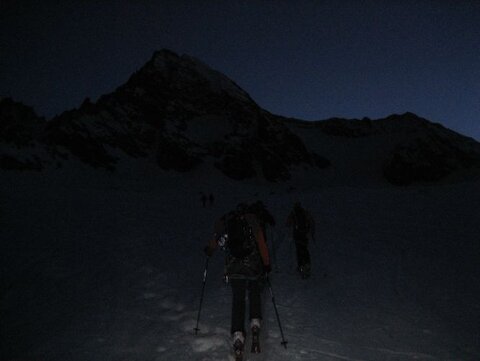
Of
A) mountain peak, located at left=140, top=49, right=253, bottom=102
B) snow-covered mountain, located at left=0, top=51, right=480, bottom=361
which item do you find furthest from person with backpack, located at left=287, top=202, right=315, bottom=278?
mountain peak, located at left=140, top=49, right=253, bottom=102

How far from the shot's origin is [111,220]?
1634 centimetres

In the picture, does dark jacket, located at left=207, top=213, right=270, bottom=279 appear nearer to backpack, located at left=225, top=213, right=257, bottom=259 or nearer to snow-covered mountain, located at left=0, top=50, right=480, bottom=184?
backpack, located at left=225, top=213, right=257, bottom=259

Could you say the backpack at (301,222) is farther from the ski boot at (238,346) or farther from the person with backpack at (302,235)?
the ski boot at (238,346)

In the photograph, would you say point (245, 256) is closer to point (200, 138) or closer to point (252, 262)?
point (252, 262)

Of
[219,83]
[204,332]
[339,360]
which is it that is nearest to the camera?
[339,360]

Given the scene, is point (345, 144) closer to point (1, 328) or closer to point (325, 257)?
point (325, 257)

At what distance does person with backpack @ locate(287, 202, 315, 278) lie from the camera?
307 inches

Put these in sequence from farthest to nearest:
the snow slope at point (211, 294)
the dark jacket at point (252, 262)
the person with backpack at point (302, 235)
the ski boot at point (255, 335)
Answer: the person with backpack at point (302, 235)
the dark jacket at point (252, 262)
the snow slope at point (211, 294)
the ski boot at point (255, 335)

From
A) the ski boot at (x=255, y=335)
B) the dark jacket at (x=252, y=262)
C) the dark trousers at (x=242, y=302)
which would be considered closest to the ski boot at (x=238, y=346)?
the dark trousers at (x=242, y=302)

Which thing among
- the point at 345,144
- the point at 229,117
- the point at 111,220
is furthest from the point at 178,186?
the point at 345,144

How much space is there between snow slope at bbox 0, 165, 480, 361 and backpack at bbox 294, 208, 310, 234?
117cm

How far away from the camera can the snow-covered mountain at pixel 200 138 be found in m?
58.3

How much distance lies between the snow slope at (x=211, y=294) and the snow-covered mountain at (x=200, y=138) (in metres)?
40.8

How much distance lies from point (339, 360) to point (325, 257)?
19.1 ft
